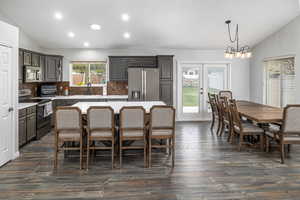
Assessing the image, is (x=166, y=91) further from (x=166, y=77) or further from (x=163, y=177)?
(x=163, y=177)

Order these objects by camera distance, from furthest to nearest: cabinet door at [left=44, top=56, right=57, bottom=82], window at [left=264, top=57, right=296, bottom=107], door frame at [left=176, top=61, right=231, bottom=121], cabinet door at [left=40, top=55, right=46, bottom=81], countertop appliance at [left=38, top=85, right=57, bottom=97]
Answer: door frame at [left=176, top=61, right=231, bottom=121]
countertop appliance at [left=38, top=85, right=57, bottom=97]
cabinet door at [left=44, top=56, right=57, bottom=82]
cabinet door at [left=40, top=55, right=46, bottom=81]
window at [left=264, top=57, right=296, bottom=107]

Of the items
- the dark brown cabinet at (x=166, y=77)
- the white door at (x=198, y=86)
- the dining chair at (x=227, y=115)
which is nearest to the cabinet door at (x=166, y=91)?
the dark brown cabinet at (x=166, y=77)

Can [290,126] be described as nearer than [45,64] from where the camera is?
Yes

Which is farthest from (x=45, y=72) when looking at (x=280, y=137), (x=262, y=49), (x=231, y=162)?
(x=262, y=49)

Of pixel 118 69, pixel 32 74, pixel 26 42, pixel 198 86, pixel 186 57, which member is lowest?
pixel 198 86

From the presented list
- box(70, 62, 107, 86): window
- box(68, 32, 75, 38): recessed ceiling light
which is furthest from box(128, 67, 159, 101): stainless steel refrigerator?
box(68, 32, 75, 38): recessed ceiling light

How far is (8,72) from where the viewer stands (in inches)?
161

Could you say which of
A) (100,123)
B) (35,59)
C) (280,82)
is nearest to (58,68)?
(35,59)

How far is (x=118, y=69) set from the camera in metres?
7.56

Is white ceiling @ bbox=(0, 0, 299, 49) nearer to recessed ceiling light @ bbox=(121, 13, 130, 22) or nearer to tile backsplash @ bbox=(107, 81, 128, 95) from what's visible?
recessed ceiling light @ bbox=(121, 13, 130, 22)

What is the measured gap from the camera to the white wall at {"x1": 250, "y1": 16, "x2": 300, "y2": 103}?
6129 mm

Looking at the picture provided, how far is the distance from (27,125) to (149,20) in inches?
149

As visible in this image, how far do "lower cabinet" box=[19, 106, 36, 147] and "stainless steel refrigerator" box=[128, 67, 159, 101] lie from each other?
2.78 metres

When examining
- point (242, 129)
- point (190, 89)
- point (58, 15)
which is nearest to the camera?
point (242, 129)
